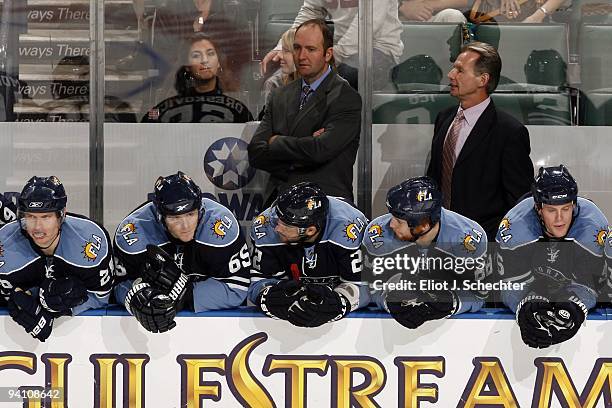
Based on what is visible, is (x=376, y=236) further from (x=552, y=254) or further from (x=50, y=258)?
(x=50, y=258)

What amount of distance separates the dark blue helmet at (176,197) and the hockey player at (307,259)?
31 centimetres

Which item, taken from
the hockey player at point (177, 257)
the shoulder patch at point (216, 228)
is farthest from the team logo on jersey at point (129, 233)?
the shoulder patch at point (216, 228)

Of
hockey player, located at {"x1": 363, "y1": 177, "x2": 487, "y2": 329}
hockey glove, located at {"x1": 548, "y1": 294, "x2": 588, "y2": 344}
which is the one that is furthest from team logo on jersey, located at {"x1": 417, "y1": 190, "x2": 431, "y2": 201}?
hockey glove, located at {"x1": 548, "y1": 294, "x2": 588, "y2": 344}

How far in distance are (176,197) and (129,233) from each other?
0.99ft

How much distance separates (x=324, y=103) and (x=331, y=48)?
27 centimetres

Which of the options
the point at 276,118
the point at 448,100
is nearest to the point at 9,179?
the point at 276,118

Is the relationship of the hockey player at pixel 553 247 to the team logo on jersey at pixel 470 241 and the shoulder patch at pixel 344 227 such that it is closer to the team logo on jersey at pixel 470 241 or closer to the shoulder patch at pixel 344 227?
the team logo on jersey at pixel 470 241

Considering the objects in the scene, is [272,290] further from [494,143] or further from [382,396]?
[494,143]

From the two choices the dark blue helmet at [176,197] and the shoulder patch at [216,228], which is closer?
the dark blue helmet at [176,197]

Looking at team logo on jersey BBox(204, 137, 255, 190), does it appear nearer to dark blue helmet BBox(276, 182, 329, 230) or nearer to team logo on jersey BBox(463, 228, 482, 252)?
dark blue helmet BBox(276, 182, 329, 230)

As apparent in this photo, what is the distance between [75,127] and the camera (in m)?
5.41

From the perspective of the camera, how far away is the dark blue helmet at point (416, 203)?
4.47 meters

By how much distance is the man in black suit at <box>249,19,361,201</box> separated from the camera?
520cm

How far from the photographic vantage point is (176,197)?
4.45 metres
